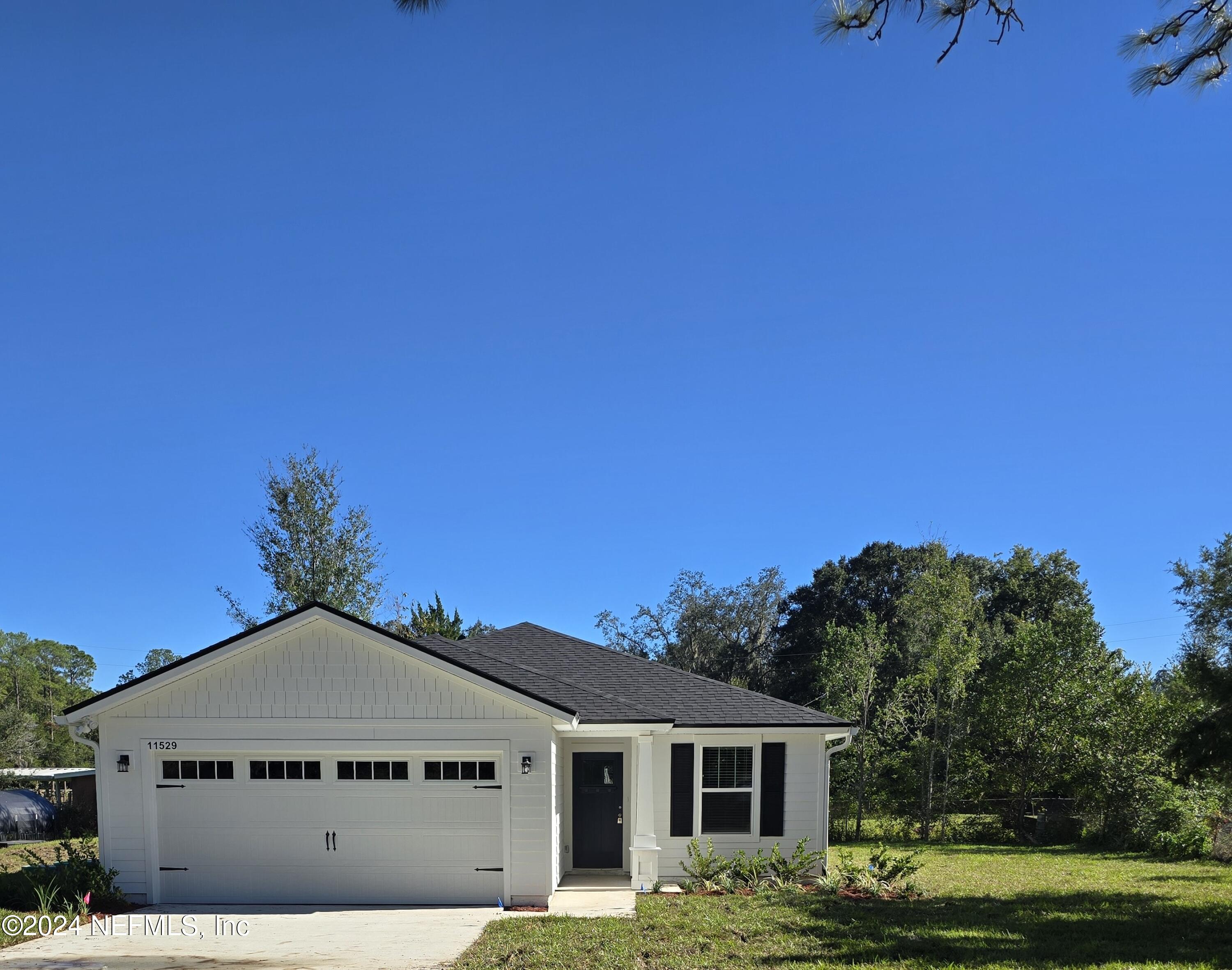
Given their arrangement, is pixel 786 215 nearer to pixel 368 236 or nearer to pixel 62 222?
pixel 368 236

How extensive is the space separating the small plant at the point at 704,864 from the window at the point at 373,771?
4.29 meters

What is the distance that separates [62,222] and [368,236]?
5013mm

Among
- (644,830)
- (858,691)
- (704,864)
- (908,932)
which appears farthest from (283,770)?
(858,691)

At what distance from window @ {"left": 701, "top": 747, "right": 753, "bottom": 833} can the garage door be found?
3675 mm

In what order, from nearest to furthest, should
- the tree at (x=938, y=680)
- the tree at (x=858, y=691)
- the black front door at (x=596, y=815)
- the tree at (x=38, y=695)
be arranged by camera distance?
the black front door at (x=596, y=815), the tree at (x=938, y=680), the tree at (x=858, y=691), the tree at (x=38, y=695)

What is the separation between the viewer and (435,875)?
11.7 m

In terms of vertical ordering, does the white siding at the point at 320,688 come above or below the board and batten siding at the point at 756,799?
above

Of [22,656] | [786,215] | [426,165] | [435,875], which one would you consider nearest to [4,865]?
[435,875]

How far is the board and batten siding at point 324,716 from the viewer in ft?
38.6

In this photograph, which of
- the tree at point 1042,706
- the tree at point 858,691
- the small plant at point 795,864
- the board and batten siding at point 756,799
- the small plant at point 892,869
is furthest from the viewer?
the tree at point 858,691

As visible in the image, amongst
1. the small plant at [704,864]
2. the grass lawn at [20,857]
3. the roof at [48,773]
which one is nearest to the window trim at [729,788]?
A: the small plant at [704,864]

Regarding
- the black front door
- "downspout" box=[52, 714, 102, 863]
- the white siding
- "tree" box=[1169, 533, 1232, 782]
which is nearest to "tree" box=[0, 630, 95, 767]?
"downspout" box=[52, 714, 102, 863]

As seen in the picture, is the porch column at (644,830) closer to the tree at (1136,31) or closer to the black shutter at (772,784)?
the black shutter at (772,784)

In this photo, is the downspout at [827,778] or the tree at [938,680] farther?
the tree at [938,680]
